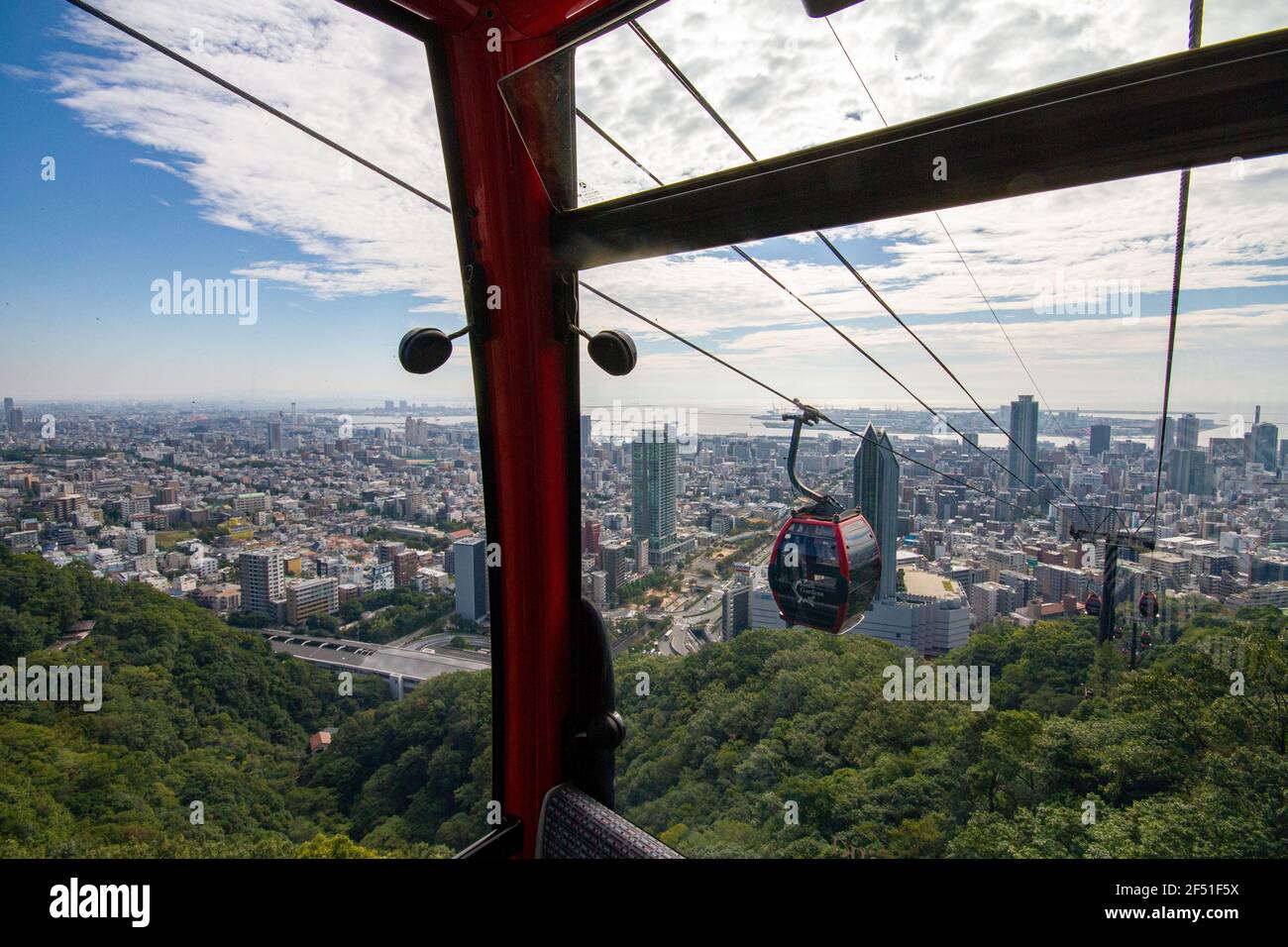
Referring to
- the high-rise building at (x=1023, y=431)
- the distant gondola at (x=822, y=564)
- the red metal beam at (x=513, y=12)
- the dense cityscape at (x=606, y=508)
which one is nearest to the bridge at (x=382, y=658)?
the dense cityscape at (x=606, y=508)

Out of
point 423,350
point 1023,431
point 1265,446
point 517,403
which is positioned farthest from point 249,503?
point 1265,446

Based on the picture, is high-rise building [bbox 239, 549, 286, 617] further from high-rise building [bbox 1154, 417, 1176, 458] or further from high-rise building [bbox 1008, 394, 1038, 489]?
high-rise building [bbox 1154, 417, 1176, 458]

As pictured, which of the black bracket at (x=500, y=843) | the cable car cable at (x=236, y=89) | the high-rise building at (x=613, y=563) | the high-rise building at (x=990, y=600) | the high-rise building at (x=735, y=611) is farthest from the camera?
the high-rise building at (x=990, y=600)

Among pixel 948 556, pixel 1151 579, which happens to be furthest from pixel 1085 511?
pixel 948 556

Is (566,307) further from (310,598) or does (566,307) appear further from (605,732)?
(605,732)

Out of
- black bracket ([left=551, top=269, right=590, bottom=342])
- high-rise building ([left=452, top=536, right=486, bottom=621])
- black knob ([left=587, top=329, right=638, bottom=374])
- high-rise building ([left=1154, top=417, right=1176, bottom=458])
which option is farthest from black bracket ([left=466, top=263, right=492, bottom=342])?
high-rise building ([left=1154, top=417, right=1176, bottom=458])

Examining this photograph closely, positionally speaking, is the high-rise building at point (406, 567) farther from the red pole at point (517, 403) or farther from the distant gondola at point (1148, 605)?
the distant gondola at point (1148, 605)
